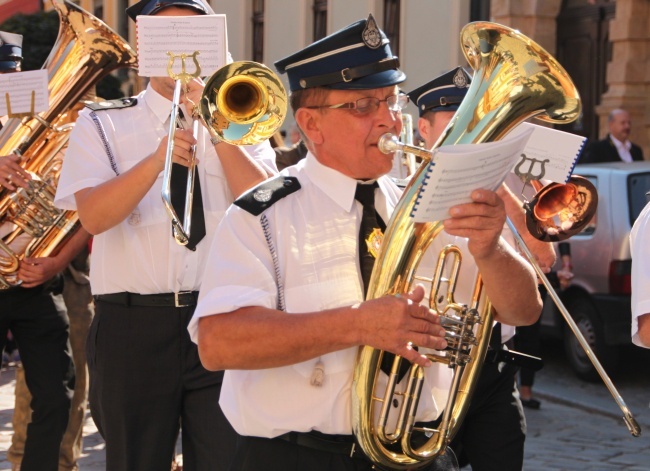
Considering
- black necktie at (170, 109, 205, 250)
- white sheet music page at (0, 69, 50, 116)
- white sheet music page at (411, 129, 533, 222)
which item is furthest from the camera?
white sheet music page at (0, 69, 50, 116)

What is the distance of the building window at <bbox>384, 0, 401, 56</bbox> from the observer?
67.3 ft

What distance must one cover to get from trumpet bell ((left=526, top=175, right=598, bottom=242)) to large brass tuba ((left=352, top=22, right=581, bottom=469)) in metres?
A: 0.73

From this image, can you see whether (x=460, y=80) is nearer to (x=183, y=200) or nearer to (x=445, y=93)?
(x=445, y=93)

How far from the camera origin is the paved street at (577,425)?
25.1 feet

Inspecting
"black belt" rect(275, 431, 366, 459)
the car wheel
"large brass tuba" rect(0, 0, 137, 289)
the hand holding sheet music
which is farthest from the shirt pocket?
the car wheel

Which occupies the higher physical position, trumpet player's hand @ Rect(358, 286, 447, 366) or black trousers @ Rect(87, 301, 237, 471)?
trumpet player's hand @ Rect(358, 286, 447, 366)

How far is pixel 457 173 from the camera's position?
116 inches

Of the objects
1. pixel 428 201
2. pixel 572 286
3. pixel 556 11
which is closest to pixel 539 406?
pixel 572 286

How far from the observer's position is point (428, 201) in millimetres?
2973

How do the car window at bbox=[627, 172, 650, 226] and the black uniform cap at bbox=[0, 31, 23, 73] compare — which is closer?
the black uniform cap at bbox=[0, 31, 23, 73]

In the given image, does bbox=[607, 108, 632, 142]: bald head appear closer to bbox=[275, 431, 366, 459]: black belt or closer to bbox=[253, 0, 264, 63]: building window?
bbox=[275, 431, 366, 459]: black belt

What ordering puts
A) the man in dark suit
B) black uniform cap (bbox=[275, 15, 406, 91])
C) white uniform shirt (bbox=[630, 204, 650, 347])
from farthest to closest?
the man in dark suit
white uniform shirt (bbox=[630, 204, 650, 347])
black uniform cap (bbox=[275, 15, 406, 91])

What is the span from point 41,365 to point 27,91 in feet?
4.06

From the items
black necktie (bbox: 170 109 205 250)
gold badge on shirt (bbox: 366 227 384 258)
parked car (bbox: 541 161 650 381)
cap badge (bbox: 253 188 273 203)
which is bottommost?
parked car (bbox: 541 161 650 381)
